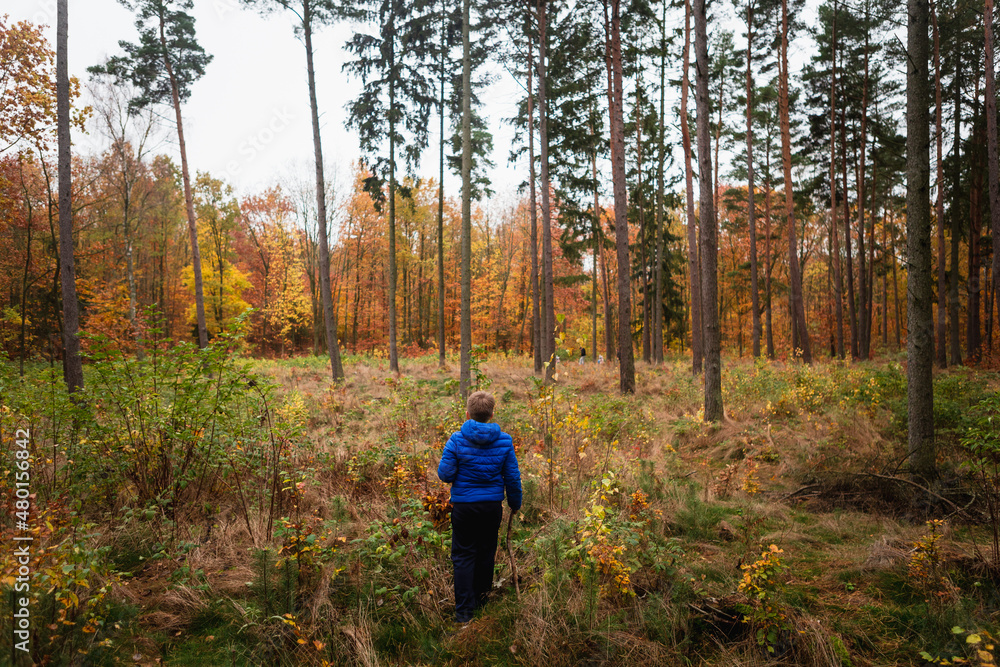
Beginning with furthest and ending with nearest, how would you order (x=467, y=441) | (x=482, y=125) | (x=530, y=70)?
(x=482, y=125)
(x=530, y=70)
(x=467, y=441)

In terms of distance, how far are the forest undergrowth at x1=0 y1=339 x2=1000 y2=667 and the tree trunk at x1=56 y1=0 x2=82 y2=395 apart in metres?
3.29

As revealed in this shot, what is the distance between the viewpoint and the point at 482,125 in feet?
55.4

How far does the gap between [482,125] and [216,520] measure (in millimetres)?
15712

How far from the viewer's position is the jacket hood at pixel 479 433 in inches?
143

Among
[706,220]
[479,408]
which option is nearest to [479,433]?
[479,408]

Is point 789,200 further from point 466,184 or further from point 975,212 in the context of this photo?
point 466,184

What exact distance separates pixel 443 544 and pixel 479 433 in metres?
1.10

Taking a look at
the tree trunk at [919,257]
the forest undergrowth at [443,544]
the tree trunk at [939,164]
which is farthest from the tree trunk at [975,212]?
the tree trunk at [919,257]

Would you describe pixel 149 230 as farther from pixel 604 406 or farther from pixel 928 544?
pixel 928 544

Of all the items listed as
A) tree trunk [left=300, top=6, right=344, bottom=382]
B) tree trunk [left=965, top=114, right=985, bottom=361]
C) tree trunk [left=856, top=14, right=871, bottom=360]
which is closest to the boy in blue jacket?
tree trunk [left=300, top=6, right=344, bottom=382]

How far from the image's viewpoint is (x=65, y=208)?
809 cm

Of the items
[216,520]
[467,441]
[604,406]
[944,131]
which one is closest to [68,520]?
[216,520]

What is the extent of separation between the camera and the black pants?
355 centimetres

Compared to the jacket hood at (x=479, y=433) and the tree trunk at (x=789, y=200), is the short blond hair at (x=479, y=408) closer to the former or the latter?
the jacket hood at (x=479, y=433)
